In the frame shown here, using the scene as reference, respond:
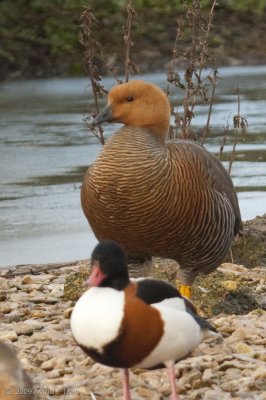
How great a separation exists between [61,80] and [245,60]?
11.2 ft

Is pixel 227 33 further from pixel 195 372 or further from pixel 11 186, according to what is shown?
pixel 195 372

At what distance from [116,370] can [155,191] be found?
1185 mm

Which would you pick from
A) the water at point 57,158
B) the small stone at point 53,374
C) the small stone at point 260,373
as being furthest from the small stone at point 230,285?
the water at point 57,158

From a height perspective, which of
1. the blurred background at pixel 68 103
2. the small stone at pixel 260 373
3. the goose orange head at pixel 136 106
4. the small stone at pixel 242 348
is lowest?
the blurred background at pixel 68 103

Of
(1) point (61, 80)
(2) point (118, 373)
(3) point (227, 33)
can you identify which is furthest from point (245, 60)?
(2) point (118, 373)

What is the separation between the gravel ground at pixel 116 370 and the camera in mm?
5012

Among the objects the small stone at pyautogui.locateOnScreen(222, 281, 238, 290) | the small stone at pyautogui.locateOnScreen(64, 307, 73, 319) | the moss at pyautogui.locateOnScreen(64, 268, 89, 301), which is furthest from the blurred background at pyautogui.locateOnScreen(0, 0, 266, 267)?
the small stone at pyautogui.locateOnScreen(64, 307, 73, 319)

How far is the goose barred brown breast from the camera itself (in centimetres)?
617

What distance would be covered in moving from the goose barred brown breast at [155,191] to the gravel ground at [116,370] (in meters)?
0.41

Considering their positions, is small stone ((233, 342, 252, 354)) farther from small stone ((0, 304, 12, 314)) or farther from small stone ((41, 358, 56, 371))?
small stone ((0, 304, 12, 314))

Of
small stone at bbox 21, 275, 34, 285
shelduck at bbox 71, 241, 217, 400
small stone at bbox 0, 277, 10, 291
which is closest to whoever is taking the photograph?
shelduck at bbox 71, 241, 217, 400

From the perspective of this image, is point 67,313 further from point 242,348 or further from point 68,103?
point 68,103

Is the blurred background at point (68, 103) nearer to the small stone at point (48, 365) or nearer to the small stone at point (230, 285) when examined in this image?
the small stone at point (230, 285)

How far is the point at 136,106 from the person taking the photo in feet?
21.2
